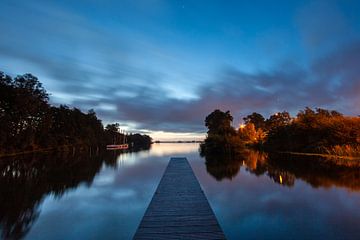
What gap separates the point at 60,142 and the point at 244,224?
57.7 m

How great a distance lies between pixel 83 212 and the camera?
10367 mm

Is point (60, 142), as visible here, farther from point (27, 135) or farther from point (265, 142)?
point (265, 142)

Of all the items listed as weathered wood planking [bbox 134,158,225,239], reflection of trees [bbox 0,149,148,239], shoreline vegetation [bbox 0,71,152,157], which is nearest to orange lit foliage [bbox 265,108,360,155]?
weathered wood planking [bbox 134,158,225,239]

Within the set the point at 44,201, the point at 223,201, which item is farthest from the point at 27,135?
the point at 223,201

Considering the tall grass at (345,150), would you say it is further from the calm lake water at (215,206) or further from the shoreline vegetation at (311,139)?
the calm lake water at (215,206)

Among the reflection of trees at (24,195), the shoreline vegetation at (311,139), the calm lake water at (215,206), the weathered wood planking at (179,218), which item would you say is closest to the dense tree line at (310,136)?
the shoreline vegetation at (311,139)

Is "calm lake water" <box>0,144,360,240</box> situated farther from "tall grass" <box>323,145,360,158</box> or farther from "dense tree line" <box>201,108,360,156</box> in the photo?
"dense tree line" <box>201,108,360,156</box>

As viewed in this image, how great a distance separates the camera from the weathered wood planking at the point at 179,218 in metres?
6.86

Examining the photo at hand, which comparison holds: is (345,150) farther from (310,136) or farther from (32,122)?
(32,122)

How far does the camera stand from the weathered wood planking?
6.86 meters

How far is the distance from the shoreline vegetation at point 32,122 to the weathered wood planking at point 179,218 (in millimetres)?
29770

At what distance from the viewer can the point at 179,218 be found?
26.6 feet

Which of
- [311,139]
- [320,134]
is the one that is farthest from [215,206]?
[311,139]

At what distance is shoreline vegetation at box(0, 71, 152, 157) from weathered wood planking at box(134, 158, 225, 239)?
2977cm
